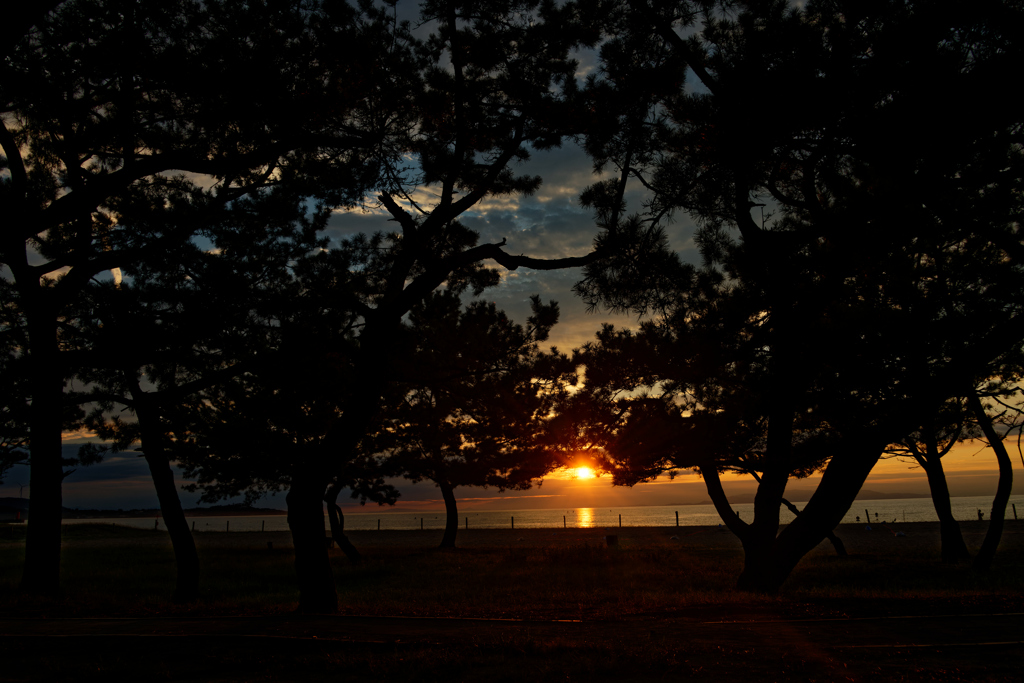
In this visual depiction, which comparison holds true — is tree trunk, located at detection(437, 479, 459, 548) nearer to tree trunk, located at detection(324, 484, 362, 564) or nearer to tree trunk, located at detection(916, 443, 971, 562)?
tree trunk, located at detection(324, 484, 362, 564)

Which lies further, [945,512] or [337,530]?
[337,530]

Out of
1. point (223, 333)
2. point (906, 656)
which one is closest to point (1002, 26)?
point (906, 656)

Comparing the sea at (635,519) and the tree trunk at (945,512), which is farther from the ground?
the tree trunk at (945,512)

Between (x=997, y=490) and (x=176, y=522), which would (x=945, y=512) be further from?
(x=176, y=522)

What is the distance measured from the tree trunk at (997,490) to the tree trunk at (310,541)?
1545cm

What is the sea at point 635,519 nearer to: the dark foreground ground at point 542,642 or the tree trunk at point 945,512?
the tree trunk at point 945,512

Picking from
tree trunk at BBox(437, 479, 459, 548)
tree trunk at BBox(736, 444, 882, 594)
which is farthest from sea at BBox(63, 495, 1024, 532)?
tree trunk at BBox(736, 444, 882, 594)

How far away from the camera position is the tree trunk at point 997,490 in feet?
50.2

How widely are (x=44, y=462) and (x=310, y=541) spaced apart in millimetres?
6412

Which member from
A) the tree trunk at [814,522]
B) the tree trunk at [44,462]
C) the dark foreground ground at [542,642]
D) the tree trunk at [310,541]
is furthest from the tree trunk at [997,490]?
the tree trunk at [44,462]

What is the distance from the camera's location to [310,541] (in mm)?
8867

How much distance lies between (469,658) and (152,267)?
9.81 metres

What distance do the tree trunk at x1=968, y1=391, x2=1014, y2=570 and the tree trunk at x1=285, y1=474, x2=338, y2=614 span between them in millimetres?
15448

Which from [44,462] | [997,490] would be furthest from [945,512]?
[44,462]
